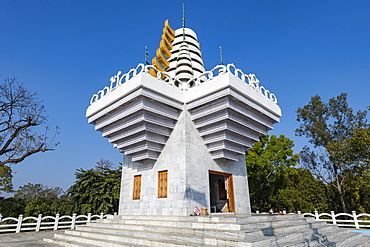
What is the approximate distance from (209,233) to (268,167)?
1640 centimetres

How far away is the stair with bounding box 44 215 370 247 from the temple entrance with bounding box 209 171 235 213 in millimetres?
2409

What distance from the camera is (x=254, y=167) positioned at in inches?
823

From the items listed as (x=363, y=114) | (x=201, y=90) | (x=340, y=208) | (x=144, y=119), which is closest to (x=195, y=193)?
(x=144, y=119)

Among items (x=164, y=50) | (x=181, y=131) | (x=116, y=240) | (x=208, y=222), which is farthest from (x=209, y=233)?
(x=164, y=50)

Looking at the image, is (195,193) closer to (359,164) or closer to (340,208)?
(359,164)

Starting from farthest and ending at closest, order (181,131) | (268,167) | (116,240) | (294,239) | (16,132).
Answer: (268,167), (16,132), (181,131), (116,240), (294,239)

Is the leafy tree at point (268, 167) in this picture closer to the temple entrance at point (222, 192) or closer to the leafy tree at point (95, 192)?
the temple entrance at point (222, 192)

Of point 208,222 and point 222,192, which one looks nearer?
point 208,222

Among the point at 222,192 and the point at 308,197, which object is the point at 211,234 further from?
the point at 308,197

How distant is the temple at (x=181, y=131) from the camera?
8250 millimetres

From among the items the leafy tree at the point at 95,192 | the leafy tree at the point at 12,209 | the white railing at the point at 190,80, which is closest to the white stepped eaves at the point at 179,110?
the white railing at the point at 190,80

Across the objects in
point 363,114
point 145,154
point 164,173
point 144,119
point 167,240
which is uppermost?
point 363,114

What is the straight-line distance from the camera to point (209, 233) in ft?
18.9

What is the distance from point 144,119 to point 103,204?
44.3ft
